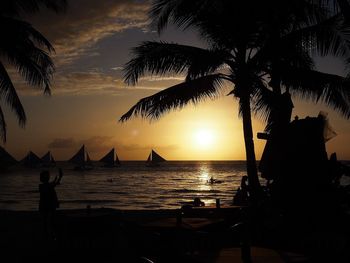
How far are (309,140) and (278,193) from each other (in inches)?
38.1

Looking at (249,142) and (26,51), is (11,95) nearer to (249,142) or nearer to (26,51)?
(26,51)

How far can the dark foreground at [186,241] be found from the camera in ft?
17.3

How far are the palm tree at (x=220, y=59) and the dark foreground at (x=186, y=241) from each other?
13.0ft

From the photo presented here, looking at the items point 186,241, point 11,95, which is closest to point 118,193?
point 11,95

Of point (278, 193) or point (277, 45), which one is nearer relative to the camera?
point (278, 193)

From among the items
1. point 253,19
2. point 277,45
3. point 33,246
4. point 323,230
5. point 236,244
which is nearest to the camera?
point 323,230

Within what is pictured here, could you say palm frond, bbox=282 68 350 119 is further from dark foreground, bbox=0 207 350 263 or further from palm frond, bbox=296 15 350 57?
dark foreground, bbox=0 207 350 263

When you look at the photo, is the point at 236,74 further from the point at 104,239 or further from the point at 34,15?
the point at 34,15

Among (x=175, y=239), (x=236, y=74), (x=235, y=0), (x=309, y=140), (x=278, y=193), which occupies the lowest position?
(x=175, y=239)

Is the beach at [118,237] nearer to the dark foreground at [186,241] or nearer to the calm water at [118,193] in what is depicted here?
the dark foreground at [186,241]

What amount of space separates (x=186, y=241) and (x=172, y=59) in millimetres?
7364

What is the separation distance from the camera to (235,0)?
12.5m

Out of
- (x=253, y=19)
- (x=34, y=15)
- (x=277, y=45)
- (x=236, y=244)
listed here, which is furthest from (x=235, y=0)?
(x=236, y=244)

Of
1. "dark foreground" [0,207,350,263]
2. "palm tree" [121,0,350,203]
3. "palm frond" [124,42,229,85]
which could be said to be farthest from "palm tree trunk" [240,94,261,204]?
"dark foreground" [0,207,350,263]
